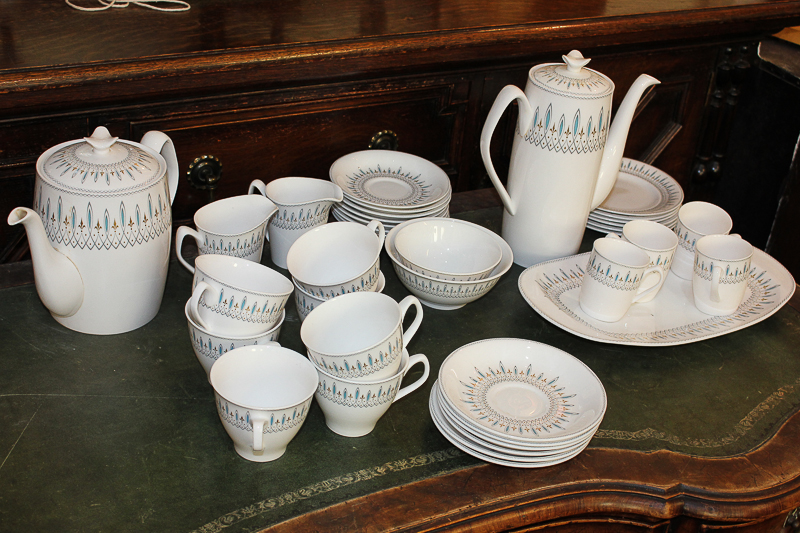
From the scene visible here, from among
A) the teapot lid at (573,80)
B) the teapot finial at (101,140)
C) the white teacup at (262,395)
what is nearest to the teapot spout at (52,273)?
the teapot finial at (101,140)

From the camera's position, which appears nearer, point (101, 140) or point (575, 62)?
point (101, 140)

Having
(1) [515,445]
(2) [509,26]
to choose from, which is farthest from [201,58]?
(1) [515,445]

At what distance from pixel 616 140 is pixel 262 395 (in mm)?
659

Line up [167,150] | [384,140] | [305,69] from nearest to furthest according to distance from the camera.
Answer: [167,150] → [305,69] → [384,140]

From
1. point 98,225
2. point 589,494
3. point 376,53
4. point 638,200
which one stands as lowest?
point 589,494

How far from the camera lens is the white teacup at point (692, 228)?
45.0 inches

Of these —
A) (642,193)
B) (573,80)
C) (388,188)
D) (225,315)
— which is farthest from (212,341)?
(642,193)

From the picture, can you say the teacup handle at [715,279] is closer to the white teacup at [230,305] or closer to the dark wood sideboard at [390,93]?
the dark wood sideboard at [390,93]

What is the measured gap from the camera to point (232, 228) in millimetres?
1047

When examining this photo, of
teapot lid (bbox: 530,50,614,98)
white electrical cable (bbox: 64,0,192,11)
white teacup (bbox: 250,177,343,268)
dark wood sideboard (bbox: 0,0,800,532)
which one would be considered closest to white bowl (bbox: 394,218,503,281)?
white teacup (bbox: 250,177,343,268)

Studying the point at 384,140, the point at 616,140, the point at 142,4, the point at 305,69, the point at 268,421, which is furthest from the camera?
the point at 384,140

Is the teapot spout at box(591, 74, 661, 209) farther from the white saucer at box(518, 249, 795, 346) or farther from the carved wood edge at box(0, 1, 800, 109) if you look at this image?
the carved wood edge at box(0, 1, 800, 109)

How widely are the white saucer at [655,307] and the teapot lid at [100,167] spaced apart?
1.80 ft

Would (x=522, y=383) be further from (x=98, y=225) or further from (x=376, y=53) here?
(x=376, y=53)
